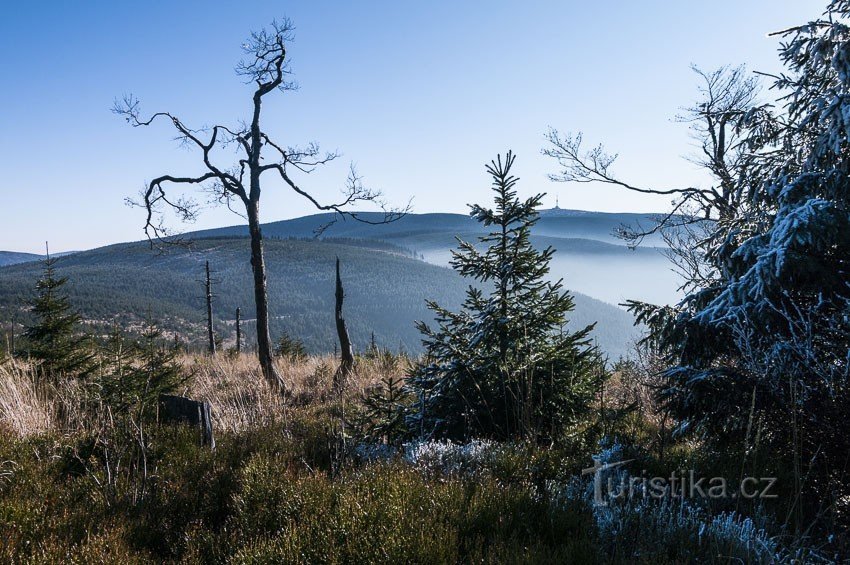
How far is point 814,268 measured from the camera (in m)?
3.37

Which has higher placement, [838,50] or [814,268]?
[838,50]

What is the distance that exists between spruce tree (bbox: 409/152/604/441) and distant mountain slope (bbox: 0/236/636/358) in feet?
294

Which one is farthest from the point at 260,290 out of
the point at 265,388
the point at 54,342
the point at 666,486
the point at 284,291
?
the point at 284,291

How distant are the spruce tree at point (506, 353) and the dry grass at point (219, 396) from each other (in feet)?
7.31

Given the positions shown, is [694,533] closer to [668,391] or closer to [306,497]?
[668,391]

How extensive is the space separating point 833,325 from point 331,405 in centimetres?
712

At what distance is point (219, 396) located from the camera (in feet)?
29.3

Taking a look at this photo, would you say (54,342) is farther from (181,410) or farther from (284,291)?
(284,291)

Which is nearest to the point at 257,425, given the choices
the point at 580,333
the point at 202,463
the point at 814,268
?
the point at 202,463

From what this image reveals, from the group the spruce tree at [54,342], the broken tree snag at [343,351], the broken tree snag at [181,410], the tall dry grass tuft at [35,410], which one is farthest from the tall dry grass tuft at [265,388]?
the spruce tree at [54,342]

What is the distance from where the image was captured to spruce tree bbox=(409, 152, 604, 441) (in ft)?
15.9

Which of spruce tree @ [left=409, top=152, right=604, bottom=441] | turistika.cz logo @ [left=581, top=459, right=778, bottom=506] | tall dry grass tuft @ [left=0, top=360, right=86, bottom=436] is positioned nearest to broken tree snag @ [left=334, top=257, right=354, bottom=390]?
tall dry grass tuft @ [left=0, top=360, right=86, bottom=436]

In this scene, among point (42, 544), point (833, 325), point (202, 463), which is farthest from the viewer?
point (202, 463)

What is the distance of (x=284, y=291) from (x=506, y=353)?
142807 millimetres
